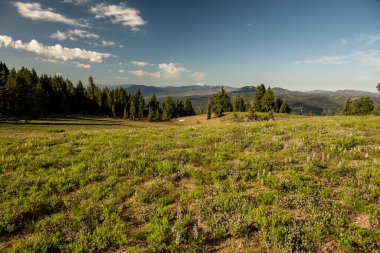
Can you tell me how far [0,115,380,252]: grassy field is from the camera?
6.04m

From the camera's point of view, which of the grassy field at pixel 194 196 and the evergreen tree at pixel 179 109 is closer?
the grassy field at pixel 194 196

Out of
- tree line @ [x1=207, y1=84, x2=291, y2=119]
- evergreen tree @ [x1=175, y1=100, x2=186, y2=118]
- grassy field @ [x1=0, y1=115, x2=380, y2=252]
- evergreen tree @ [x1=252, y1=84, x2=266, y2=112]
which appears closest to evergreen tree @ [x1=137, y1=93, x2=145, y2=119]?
evergreen tree @ [x1=175, y1=100, x2=186, y2=118]

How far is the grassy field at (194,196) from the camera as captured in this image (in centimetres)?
604

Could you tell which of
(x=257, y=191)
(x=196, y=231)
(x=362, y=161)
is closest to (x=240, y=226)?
(x=196, y=231)

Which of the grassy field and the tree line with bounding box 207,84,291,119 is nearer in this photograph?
Answer: the grassy field

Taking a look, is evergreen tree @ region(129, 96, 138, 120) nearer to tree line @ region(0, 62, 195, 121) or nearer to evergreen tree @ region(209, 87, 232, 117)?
tree line @ region(0, 62, 195, 121)

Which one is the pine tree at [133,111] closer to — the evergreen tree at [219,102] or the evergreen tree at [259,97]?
the evergreen tree at [219,102]

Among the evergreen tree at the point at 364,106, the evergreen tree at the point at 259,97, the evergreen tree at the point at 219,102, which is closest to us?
the evergreen tree at the point at 364,106

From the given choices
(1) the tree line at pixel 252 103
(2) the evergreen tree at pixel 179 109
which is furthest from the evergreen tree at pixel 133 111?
(1) the tree line at pixel 252 103

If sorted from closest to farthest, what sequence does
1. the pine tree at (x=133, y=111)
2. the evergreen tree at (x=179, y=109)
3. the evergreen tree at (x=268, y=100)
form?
the evergreen tree at (x=268, y=100)
the pine tree at (x=133, y=111)
the evergreen tree at (x=179, y=109)

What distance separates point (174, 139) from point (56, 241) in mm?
9487

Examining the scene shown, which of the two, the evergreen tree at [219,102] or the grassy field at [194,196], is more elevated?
the evergreen tree at [219,102]

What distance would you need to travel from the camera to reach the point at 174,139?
49.0ft

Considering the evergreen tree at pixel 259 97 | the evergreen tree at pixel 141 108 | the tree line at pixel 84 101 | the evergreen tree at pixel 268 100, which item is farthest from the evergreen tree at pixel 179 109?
the evergreen tree at pixel 268 100
